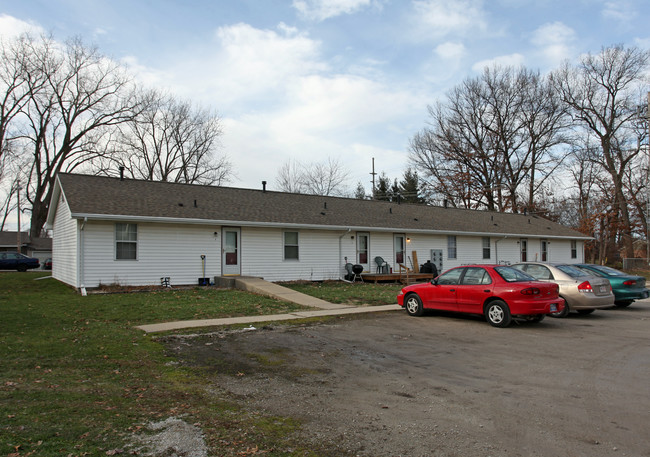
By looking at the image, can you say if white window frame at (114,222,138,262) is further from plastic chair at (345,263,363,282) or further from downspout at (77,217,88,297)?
plastic chair at (345,263,363,282)

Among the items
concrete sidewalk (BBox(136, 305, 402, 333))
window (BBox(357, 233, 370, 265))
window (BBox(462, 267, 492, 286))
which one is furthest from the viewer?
window (BBox(357, 233, 370, 265))

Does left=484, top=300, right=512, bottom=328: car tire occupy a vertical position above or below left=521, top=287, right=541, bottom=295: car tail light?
below

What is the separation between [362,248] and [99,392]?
62.9 ft

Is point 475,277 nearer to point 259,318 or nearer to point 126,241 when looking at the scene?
point 259,318

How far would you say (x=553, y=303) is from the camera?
420 inches

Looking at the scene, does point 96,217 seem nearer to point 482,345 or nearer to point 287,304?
point 287,304

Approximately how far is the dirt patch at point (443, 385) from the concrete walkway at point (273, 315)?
3.71ft

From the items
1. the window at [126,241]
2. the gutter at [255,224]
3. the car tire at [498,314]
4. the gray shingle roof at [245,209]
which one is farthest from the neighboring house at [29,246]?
the car tire at [498,314]

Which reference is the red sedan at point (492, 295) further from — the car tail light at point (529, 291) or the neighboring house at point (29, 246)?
the neighboring house at point (29, 246)

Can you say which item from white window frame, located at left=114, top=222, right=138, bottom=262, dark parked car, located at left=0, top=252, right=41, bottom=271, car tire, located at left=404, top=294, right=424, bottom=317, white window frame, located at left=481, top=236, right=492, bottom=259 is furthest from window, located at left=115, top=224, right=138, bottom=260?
dark parked car, located at left=0, top=252, right=41, bottom=271

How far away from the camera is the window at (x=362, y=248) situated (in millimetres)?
23875

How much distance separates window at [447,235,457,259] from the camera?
27538 millimetres

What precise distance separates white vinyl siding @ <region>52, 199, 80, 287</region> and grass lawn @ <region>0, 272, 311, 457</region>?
6064 mm

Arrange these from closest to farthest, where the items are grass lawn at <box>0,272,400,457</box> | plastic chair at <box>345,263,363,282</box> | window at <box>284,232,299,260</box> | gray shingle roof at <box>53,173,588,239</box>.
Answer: grass lawn at <box>0,272,400,457</box> → gray shingle roof at <box>53,173,588,239</box> → window at <box>284,232,299,260</box> → plastic chair at <box>345,263,363,282</box>
